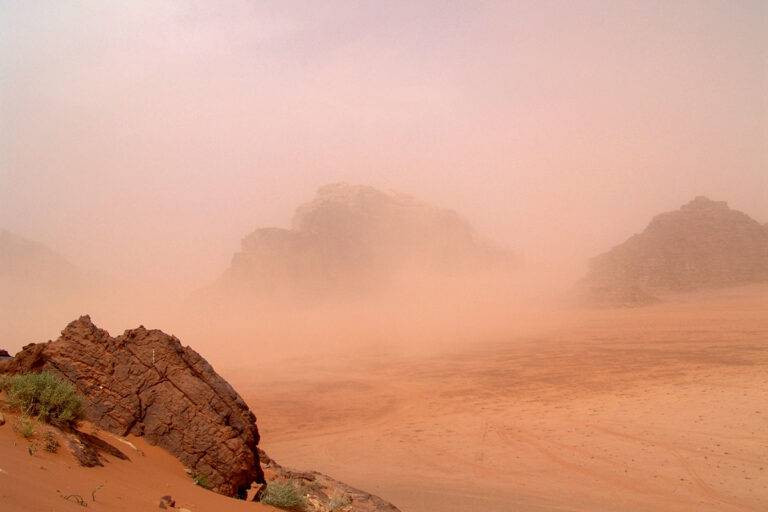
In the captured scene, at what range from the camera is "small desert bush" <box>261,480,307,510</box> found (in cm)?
570

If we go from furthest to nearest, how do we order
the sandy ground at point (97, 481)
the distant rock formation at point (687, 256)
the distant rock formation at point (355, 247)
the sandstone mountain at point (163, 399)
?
the distant rock formation at point (355, 247) → the distant rock formation at point (687, 256) → the sandstone mountain at point (163, 399) → the sandy ground at point (97, 481)

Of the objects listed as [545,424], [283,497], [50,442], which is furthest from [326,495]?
[545,424]

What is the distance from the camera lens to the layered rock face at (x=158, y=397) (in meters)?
6.02

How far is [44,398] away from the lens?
16.9 feet

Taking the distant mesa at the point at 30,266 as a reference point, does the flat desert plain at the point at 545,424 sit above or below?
below

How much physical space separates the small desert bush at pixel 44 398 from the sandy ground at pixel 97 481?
172 mm

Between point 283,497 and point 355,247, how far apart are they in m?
84.1

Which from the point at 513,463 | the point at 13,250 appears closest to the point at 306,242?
the point at 13,250

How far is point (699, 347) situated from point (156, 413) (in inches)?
1161

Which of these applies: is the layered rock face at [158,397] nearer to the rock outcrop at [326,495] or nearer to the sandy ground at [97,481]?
the sandy ground at [97,481]

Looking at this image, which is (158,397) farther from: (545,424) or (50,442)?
(545,424)

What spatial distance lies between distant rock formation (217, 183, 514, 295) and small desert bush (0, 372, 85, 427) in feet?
248

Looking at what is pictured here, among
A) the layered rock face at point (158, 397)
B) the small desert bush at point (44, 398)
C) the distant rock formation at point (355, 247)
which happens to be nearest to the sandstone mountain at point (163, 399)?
the layered rock face at point (158, 397)

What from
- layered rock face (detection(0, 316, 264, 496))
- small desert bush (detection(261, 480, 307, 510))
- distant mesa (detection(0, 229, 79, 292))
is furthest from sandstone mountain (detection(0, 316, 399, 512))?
distant mesa (detection(0, 229, 79, 292))
